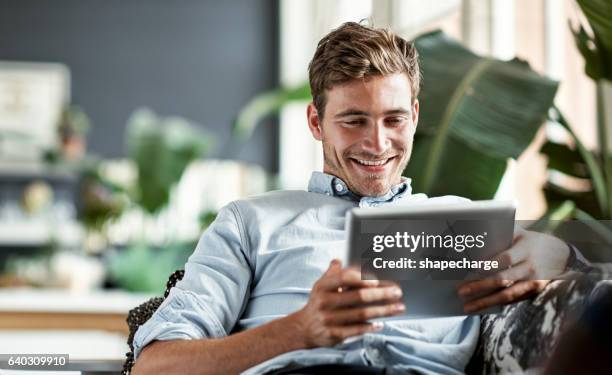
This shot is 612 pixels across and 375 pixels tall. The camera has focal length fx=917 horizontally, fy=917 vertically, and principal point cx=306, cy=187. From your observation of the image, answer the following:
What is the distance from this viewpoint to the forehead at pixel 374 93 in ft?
4.04

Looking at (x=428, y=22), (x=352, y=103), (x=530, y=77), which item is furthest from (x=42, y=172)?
(x=352, y=103)

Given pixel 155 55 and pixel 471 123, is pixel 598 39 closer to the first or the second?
pixel 471 123

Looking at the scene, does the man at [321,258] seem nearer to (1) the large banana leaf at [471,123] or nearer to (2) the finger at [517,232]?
(2) the finger at [517,232]

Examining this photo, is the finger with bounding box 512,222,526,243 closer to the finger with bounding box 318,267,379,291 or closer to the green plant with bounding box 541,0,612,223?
the finger with bounding box 318,267,379,291

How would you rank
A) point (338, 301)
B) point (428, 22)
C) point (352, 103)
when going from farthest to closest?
point (428, 22)
point (352, 103)
point (338, 301)

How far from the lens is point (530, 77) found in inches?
76.4

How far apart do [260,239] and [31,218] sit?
6.15 m

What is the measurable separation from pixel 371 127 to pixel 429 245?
8.0 inches

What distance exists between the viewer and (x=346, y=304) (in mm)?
1074

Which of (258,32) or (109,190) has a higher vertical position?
(258,32)

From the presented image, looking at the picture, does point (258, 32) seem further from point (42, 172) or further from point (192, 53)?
point (42, 172)

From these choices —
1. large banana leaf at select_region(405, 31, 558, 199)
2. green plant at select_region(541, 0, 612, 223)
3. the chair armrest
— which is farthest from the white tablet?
green plant at select_region(541, 0, 612, 223)

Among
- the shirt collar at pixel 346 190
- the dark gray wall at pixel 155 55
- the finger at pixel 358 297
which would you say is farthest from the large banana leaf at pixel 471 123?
the dark gray wall at pixel 155 55

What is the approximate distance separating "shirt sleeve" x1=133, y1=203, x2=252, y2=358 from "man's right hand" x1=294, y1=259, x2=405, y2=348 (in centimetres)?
20
